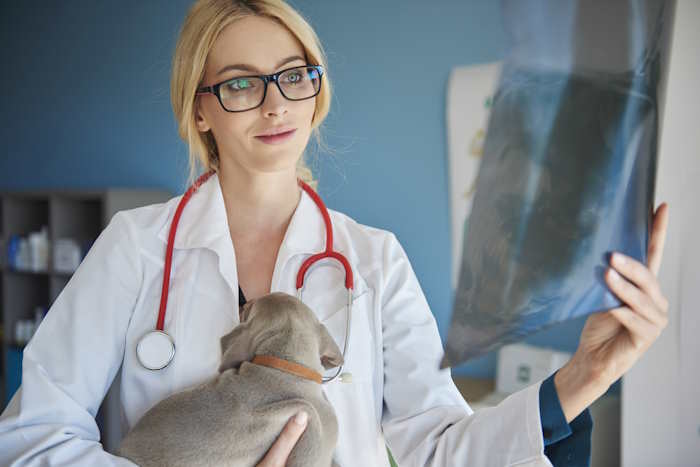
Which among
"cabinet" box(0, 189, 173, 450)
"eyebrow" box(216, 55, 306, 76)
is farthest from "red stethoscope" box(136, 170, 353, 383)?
"cabinet" box(0, 189, 173, 450)

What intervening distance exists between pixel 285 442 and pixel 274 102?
43 cm

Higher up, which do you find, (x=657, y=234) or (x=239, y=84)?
(x=239, y=84)

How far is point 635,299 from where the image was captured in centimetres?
47

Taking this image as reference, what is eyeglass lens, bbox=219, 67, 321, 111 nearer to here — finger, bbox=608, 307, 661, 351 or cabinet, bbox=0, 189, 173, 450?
finger, bbox=608, 307, 661, 351

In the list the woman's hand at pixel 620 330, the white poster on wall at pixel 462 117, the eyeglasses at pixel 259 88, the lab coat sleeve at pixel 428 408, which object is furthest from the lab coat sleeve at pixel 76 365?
the white poster on wall at pixel 462 117

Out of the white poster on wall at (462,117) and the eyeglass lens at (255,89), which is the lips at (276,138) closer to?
the eyeglass lens at (255,89)

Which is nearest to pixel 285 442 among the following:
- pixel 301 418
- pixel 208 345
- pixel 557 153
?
pixel 301 418

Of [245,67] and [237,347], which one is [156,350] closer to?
[237,347]

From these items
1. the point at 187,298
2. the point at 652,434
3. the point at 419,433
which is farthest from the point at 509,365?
the point at 187,298

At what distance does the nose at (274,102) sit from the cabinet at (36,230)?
246cm

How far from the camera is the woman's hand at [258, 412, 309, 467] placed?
716mm

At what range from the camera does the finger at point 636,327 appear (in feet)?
1.65

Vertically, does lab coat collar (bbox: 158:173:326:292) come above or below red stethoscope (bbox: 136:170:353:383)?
above

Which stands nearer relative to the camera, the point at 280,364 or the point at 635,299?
the point at 635,299
